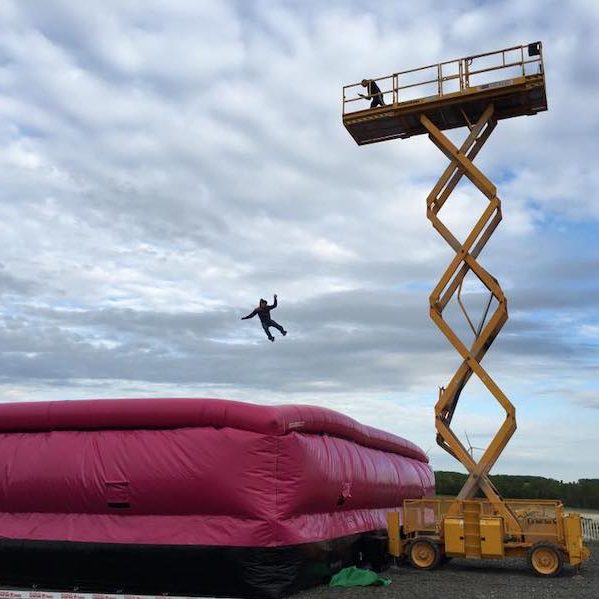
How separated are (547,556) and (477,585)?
1.87m

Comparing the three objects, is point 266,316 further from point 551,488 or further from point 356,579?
point 551,488

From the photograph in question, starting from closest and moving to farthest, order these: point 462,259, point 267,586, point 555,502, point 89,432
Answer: point 267,586, point 89,432, point 555,502, point 462,259

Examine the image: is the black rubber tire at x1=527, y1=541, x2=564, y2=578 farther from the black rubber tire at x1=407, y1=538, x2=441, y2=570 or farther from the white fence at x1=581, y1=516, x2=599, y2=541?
the white fence at x1=581, y1=516, x2=599, y2=541

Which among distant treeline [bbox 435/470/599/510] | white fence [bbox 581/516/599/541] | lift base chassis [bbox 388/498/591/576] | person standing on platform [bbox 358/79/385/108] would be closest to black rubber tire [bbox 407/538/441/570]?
lift base chassis [bbox 388/498/591/576]

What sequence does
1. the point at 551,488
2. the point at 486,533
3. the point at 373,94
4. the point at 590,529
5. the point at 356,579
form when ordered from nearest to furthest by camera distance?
the point at 356,579
the point at 486,533
the point at 373,94
the point at 590,529
the point at 551,488

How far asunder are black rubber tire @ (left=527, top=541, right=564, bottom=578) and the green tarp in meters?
2.86

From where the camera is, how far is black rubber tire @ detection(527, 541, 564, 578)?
44.2 feet

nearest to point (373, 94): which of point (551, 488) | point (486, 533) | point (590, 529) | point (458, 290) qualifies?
point (458, 290)

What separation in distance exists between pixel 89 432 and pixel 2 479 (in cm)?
176

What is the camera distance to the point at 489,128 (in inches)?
636

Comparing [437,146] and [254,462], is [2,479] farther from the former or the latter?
[437,146]

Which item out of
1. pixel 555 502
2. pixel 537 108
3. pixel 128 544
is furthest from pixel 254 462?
pixel 537 108

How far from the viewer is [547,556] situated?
1359 centimetres

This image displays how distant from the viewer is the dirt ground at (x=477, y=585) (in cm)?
1132
